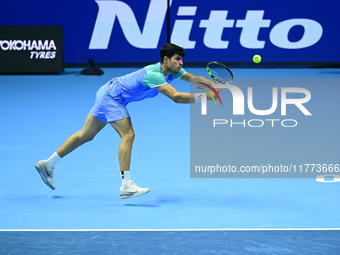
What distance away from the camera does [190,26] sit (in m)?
14.4

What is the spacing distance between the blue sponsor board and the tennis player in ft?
28.8

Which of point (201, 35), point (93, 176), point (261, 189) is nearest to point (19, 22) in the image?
point (201, 35)

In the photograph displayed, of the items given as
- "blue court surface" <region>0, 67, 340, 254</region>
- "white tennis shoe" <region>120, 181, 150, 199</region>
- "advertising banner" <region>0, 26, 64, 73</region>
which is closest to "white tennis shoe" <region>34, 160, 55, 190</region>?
"blue court surface" <region>0, 67, 340, 254</region>

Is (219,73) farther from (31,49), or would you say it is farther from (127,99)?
(31,49)

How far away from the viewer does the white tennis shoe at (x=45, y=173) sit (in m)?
5.80

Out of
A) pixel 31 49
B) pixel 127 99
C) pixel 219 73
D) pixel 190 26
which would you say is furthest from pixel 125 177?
pixel 190 26

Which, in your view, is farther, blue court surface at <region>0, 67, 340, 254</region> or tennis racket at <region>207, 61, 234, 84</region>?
tennis racket at <region>207, 61, 234, 84</region>

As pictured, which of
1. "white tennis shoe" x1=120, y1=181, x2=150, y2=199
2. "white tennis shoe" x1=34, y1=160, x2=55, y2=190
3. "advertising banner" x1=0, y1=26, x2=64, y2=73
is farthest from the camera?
"advertising banner" x1=0, y1=26, x2=64, y2=73

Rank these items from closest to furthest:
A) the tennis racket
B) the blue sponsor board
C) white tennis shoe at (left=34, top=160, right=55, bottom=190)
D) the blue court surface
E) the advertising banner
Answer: the blue court surface
white tennis shoe at (left=34, top=160, right=55, bottom=190)
the tennis racket
the advertising banner
the blue sponsor board

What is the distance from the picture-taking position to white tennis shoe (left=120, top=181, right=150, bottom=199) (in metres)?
5.59

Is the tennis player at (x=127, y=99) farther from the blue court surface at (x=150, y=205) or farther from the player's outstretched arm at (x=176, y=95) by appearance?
the blue court surface at (x=150, y=205)

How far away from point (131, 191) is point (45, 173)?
0.97 meters

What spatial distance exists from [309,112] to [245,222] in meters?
5.32

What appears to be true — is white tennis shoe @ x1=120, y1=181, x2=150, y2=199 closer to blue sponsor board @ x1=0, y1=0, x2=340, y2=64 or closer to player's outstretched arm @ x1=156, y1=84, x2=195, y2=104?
player's outstretched arm @ x1=156, y1=84, x2=195, y2=104
